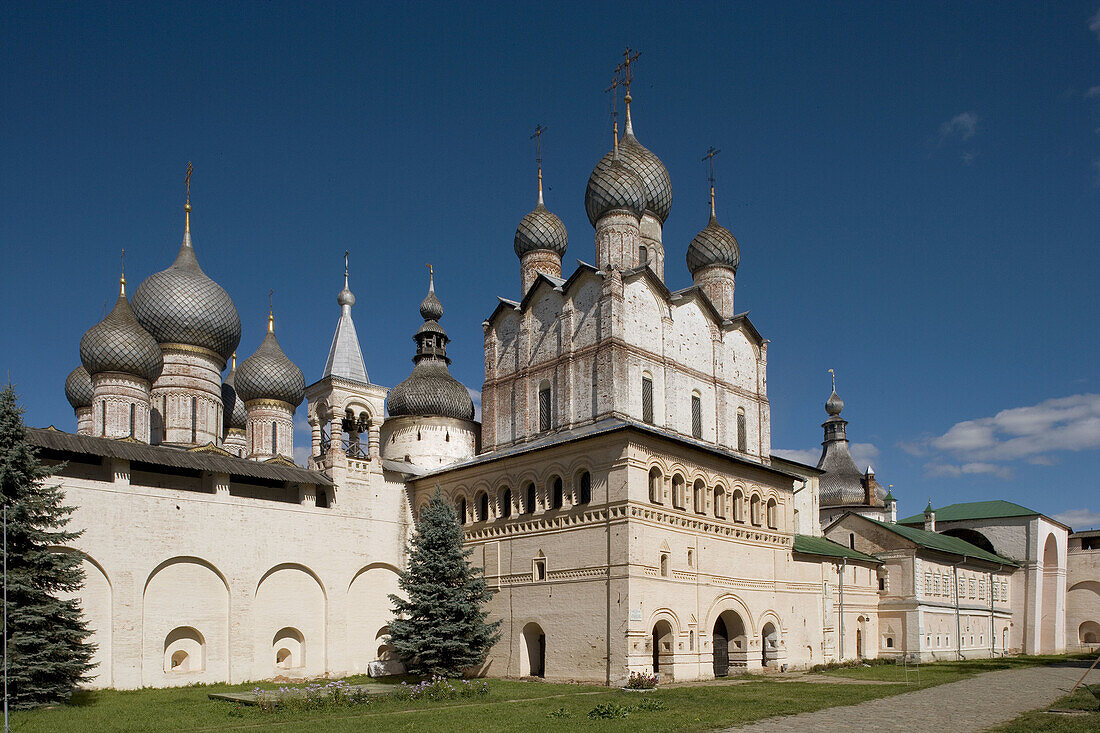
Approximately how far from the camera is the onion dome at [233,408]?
34.7m

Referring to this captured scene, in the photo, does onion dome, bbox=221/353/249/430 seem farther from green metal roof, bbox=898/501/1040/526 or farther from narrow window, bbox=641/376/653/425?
green metal roof, bbox=898/501/1040/526

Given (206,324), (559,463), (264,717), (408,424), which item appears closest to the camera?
(264,717)

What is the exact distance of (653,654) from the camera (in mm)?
23375

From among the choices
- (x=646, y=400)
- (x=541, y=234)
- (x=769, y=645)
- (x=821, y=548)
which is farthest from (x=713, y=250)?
(x=769, y=645)

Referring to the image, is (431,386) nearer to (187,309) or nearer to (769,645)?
(187,309)

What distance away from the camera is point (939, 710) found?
1652 centimetres

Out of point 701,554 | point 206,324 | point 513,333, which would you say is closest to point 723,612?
point 701,554

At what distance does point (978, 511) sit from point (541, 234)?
28.5m

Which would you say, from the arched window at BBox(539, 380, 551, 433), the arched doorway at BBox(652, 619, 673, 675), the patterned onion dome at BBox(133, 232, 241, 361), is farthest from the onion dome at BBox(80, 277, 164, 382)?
the arched doorway at BBox(652, 619, 673, 675)

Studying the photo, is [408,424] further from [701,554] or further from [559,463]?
[701,554]

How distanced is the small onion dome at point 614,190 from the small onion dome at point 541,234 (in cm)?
209

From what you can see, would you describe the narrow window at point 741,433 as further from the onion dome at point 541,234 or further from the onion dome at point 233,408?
the onion dome at point 233,408

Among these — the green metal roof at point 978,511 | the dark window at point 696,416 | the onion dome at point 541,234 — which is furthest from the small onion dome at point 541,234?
the green metal roof at point 978,511

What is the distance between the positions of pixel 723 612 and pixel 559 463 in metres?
6.24
